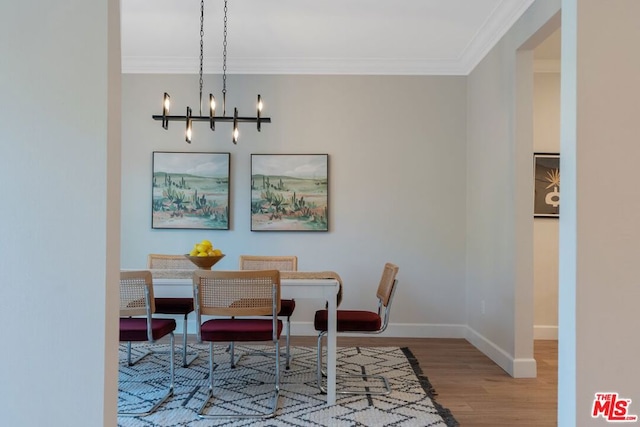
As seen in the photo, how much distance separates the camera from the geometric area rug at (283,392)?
252cm

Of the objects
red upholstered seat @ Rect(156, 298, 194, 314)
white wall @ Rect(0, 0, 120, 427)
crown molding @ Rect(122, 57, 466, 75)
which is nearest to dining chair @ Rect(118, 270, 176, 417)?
red upholstered seat @ Rect(156, 298, 194, 314)

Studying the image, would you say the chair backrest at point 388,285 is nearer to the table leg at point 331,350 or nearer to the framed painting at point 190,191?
the table leg at point 331,350

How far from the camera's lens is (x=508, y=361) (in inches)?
135

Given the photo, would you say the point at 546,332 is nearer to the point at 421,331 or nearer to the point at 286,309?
the point at 421,331

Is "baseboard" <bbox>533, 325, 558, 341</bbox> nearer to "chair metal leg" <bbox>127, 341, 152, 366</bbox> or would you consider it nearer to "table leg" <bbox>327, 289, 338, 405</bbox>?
"table leg" <bbox>327, 289, 338, 405</bbox>

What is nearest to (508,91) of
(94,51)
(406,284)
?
(406,284)

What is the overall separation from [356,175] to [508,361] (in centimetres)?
220

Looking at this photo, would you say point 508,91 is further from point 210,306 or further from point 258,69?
point 210,306

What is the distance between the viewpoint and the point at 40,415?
135cm

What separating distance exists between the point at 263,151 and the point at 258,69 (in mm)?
847

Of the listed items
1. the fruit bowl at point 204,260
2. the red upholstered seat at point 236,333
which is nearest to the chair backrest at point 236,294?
the red upholstered seat at point 236,333
